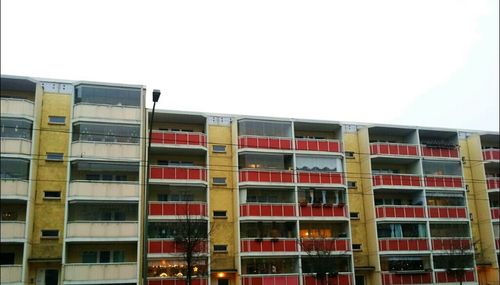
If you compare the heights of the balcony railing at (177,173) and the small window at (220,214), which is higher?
the balcony railing at (177,173)

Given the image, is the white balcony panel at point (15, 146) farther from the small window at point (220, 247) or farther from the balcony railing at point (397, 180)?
the balcony railing at point (397, 180)

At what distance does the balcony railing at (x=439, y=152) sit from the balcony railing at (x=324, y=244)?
12.4 metres

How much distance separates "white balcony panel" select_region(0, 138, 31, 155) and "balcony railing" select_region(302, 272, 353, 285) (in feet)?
76.3

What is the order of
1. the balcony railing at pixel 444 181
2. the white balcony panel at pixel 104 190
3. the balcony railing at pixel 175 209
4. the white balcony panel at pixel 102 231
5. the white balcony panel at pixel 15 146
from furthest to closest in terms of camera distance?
the balcony railing at pixel 444 181 → the balcony railing at pixel 175 209 → the white balcony panel at pixel 104 190 → the white balcony panel at pixel 102 231 → the white balcony panel at pixel 15 146

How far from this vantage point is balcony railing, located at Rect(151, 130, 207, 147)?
44594 millimetres

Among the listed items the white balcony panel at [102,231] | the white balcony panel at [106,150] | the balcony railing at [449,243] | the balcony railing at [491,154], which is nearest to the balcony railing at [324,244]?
the balcony railing at [449,243]

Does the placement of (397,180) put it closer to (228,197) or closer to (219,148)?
(228,197)

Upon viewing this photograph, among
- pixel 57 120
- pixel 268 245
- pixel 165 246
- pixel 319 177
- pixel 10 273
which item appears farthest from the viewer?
pixel 319 177

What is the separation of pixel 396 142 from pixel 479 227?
11.1 meters

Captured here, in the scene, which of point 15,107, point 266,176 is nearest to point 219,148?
point 266,176

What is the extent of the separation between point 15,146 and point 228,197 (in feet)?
54.9

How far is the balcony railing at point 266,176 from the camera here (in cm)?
4600

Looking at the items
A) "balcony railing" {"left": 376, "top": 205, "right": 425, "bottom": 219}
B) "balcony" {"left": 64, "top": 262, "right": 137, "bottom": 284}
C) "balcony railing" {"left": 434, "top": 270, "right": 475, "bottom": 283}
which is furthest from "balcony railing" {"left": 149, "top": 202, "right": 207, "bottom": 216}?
"balcony railing" {"left": 434, "top": 270, "right": 475, "bottom": 283}

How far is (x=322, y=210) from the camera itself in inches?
1857
